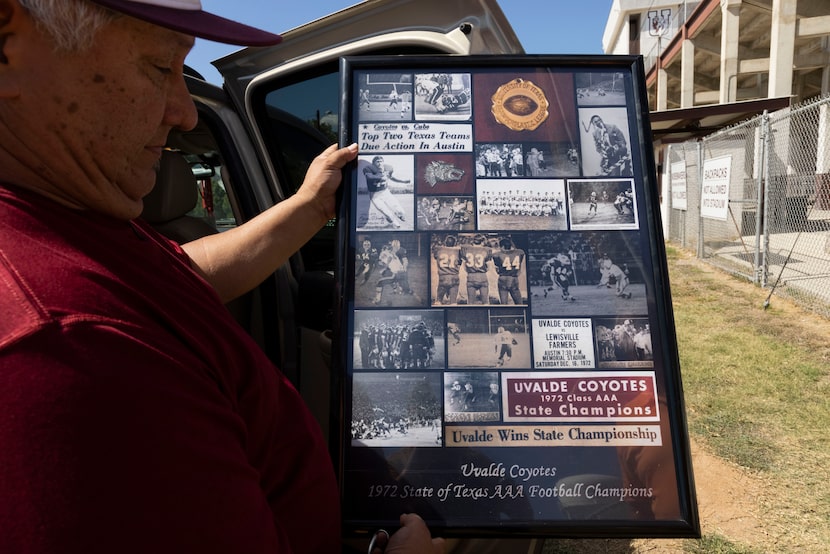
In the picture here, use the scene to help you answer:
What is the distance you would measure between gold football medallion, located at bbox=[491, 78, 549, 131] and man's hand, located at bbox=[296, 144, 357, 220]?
457 millimetres

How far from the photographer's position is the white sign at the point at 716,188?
9.20 metres

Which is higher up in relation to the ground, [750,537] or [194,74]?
[194,74]

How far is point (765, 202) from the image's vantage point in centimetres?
790

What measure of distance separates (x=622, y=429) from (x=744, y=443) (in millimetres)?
3112

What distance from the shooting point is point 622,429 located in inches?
55.2

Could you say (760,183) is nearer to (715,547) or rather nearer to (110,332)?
(715,547)

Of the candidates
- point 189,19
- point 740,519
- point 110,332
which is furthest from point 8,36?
point 740,519

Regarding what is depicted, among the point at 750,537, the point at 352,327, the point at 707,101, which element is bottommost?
the point at 750,537

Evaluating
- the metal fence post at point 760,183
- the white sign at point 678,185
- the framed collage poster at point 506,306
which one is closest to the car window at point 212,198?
the framed collage poster at point 506,306

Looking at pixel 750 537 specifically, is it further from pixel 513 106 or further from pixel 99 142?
pixel 99 142

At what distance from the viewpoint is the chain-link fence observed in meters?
7.89

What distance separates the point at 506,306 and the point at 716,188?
9834mm

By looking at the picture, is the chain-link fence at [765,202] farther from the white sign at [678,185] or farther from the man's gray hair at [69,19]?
the man's gray hair at [69,19]

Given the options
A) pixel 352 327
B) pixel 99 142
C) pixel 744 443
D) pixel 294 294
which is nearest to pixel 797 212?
pixel 744 443
